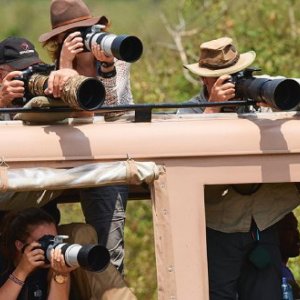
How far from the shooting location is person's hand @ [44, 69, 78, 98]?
16.2 feet

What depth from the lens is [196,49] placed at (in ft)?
41.8

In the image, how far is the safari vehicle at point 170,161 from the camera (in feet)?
16.0

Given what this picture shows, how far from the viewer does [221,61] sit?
604 cm

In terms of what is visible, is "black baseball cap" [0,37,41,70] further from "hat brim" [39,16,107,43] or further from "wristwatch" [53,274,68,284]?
"wristwatch" [53,274,68,284]

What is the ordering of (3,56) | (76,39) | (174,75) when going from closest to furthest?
1. (76,39)
2. (3,56)
3. (174,75)

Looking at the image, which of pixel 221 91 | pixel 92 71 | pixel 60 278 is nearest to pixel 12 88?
pixel 92 71

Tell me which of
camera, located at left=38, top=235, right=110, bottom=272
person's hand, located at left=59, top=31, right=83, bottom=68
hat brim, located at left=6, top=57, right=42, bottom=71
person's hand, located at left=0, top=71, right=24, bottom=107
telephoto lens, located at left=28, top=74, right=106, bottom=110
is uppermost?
hat brim, located at left=6, top=57, right=42, bottom=71

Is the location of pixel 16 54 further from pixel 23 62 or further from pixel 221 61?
pixel 221 61

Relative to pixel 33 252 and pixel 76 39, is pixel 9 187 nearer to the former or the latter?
pixel 33 252

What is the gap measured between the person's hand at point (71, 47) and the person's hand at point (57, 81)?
528 mm

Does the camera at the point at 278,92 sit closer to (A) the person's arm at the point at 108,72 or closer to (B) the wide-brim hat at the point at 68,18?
(A) the person's arm at the point at 108,72

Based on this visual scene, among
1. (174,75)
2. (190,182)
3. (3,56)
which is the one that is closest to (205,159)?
(190,182)

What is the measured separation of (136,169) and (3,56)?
1.32 m

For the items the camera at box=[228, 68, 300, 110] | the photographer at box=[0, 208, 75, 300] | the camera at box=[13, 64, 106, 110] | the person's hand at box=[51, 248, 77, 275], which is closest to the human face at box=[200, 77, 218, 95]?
the camera at box=[228, 68, 300, 110]
